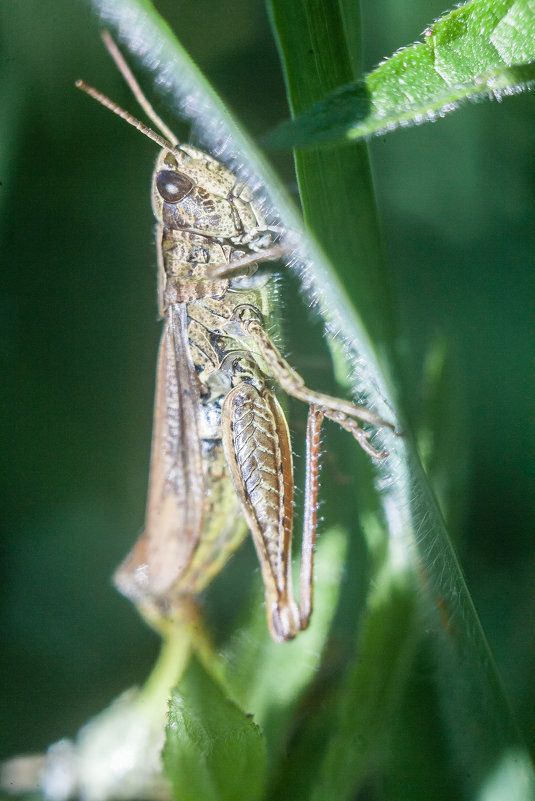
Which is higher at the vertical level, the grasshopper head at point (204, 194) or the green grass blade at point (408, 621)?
the grasshopper head at point (204, 194)

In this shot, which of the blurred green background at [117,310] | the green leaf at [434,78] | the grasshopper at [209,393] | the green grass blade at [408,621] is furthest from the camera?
the blurred green background at [117,310]

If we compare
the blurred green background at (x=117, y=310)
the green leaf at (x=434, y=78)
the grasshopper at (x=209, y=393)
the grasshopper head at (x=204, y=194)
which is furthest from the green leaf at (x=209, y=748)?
the grasshopper head at (x=204, y=194)

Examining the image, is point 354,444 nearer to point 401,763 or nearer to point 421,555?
point 421,555

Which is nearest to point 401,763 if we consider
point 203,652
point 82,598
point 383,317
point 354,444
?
point 203,652

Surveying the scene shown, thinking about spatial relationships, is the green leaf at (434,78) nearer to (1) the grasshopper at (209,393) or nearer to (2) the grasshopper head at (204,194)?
(1) the grasshopper at (209,393)

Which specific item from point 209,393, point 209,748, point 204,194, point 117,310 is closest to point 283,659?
point 209,748

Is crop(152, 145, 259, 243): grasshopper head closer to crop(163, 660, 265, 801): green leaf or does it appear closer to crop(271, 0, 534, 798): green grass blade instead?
crop(271, 0, 534, 798): green grass blade
